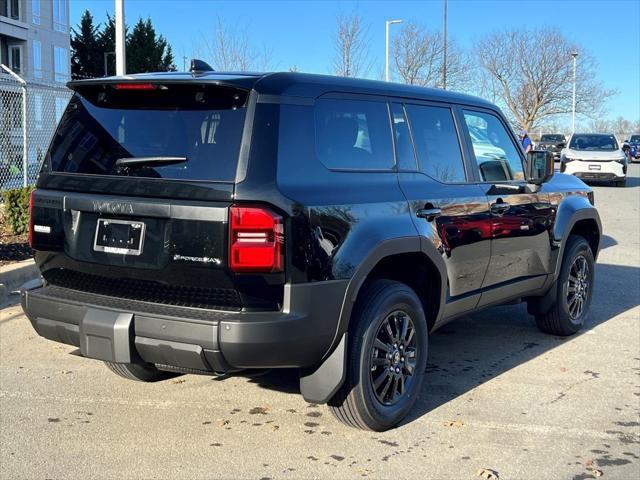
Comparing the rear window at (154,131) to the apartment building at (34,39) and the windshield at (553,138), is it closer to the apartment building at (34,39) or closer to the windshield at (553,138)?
the apartment building at (34,39)

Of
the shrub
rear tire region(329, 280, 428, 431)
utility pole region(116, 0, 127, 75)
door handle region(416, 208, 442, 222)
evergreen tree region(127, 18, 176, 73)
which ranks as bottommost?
rear tire region(329, 280, 428, 431)

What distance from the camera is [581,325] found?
6.33 m

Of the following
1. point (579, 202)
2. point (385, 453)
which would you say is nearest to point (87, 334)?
point (385, 453)

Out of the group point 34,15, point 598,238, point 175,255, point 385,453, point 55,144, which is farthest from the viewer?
point 34,15

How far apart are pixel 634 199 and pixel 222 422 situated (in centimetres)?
1759

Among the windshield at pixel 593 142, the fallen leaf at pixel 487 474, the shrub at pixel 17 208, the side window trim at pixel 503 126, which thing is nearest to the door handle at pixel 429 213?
the side window trim at pixel 503 126

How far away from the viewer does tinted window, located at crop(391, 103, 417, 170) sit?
4305mm

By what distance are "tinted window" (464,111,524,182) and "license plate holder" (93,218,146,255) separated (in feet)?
8.37

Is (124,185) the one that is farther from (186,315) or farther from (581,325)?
(581,325)

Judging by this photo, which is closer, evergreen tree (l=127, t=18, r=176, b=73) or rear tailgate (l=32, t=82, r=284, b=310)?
rear tailgate (l=32, t=82, r=284, b=310)

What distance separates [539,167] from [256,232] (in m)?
3.04

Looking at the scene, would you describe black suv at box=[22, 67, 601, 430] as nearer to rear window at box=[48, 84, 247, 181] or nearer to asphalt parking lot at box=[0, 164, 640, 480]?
rear window at box=[48, 84, 247, 181]

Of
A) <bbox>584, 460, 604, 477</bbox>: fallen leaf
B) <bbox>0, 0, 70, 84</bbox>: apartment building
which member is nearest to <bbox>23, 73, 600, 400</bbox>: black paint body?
<bbox>584, 460, 604, 477</bbox>: fallen leaf

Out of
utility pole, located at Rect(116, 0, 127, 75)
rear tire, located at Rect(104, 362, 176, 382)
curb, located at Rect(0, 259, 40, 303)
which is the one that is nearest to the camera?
rear tire, located at Rect(104, 362, 176, 382)
